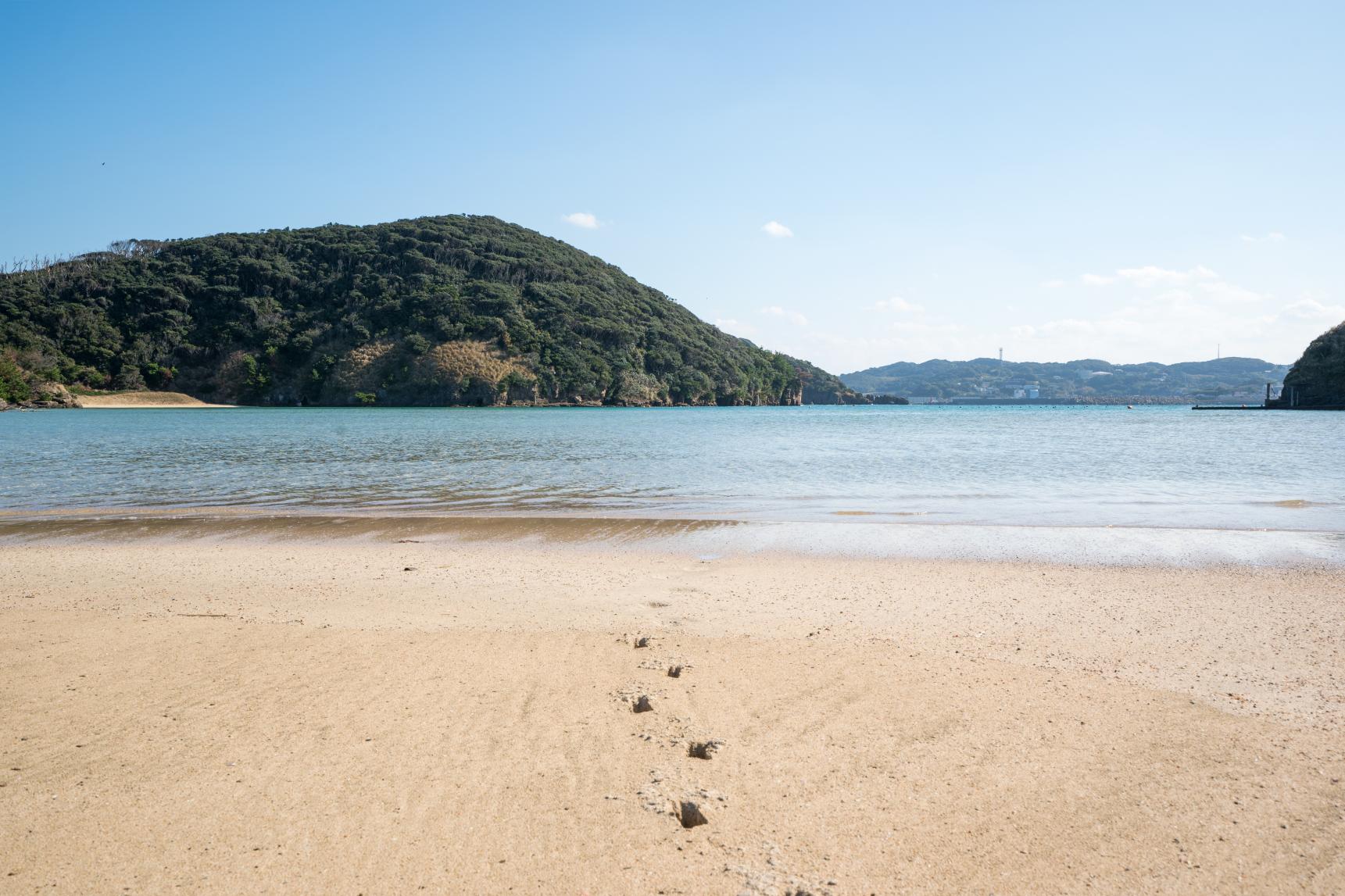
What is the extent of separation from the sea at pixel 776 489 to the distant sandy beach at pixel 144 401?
236 ft

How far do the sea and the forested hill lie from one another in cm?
7485

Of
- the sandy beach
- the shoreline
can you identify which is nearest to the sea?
the shoreline

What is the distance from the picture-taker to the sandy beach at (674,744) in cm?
312

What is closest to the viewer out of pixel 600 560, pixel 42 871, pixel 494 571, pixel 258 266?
pixel 42 871

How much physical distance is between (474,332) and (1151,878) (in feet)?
383

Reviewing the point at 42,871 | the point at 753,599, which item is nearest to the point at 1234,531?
the point at 753,599

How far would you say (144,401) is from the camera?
3932 inches

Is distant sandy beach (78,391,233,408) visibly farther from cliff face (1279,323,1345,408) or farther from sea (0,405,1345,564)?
cliff face (1279,323,1345,408)

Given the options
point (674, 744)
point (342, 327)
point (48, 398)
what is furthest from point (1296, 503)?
point (342, 327)

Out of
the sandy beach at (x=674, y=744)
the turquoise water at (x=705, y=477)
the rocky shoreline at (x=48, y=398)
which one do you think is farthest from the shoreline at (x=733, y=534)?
the rocky shoreline at (x=48, y=398)

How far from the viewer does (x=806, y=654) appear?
5.78 metres

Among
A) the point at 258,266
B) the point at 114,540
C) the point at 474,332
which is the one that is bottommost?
the point at 114,540

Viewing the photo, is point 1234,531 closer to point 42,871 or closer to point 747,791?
point 747,791

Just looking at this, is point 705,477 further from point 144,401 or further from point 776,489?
point 144,401
